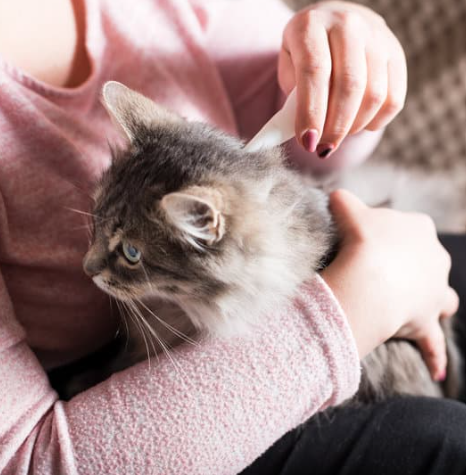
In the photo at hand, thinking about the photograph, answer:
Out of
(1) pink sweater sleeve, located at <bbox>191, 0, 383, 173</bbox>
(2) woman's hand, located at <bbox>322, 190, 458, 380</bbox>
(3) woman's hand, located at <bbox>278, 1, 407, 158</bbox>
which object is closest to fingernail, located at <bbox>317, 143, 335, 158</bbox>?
(3) woman's hand, located at <bbox>278, 1, 407, 158</bbox>

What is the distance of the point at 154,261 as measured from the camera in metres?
0.63

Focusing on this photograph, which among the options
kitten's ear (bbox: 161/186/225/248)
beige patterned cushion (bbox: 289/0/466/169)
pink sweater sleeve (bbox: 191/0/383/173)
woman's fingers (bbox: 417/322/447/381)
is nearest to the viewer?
kitten's ear (bbox: 161/186/225/248)

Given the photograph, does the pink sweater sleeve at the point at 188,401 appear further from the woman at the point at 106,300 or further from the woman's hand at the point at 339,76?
the woman's hand at the point at 339,76

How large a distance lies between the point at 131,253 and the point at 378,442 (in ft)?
1.34

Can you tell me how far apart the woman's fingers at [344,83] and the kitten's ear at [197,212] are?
202 millimetres

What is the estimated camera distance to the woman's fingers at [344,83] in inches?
26.1

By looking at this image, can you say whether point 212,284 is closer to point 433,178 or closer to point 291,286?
point 291,286

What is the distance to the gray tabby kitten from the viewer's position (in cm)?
60

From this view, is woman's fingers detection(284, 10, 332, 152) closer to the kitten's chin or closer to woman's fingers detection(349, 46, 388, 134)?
woman's fingers detection(349, 46, 388, 134)

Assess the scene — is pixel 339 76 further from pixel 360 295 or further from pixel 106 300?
pixel 106 300

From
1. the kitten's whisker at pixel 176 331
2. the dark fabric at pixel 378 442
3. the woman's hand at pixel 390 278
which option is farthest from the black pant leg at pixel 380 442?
the kitten's whisker at pixel 176 331

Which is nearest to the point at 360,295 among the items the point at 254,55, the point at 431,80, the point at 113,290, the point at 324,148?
the point at 324,148

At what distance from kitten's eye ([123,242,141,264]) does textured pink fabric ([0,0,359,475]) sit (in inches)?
5.0

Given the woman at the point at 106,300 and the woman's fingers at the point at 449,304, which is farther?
the woman's fingers at the point at 449,304
